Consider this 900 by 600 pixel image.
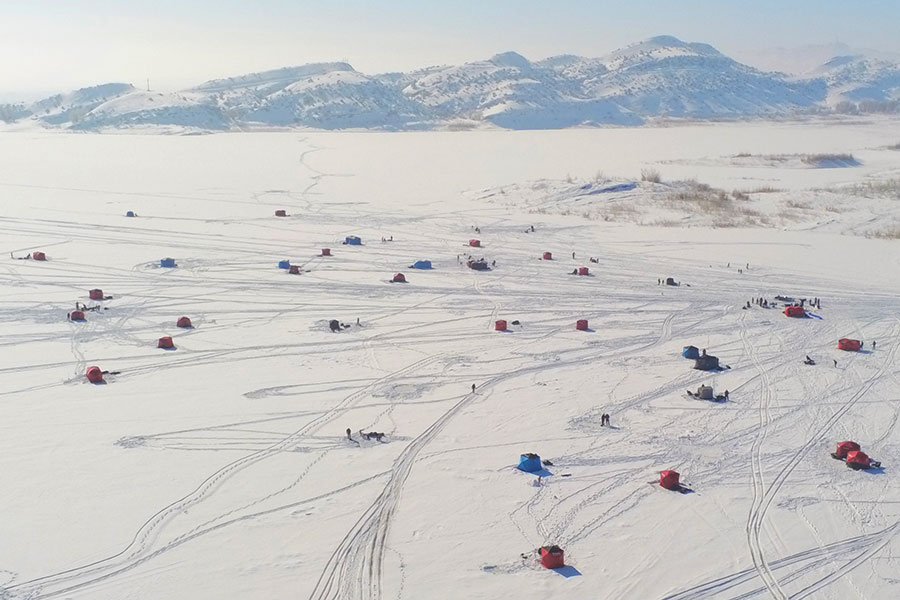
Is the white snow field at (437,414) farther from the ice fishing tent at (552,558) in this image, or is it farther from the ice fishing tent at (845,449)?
the ice fishing tent at (845,449)

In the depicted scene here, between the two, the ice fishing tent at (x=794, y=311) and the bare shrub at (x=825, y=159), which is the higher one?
the bare shrub at (x=825, y=159)

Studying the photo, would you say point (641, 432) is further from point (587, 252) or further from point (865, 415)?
point (587, 252)

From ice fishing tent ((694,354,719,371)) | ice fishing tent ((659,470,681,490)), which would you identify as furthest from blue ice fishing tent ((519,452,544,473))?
ice fishing tent ((694,354,719,371))

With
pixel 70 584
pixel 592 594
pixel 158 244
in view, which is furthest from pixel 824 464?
pixel 158 244

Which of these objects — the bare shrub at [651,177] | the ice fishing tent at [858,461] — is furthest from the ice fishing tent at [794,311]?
the bare shrub at [651,177]

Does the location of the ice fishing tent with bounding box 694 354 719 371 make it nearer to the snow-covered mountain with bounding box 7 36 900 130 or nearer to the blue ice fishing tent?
the blue ice fishing tent

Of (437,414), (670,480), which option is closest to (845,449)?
(670,480)

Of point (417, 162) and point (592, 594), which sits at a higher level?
point (417, 162)
